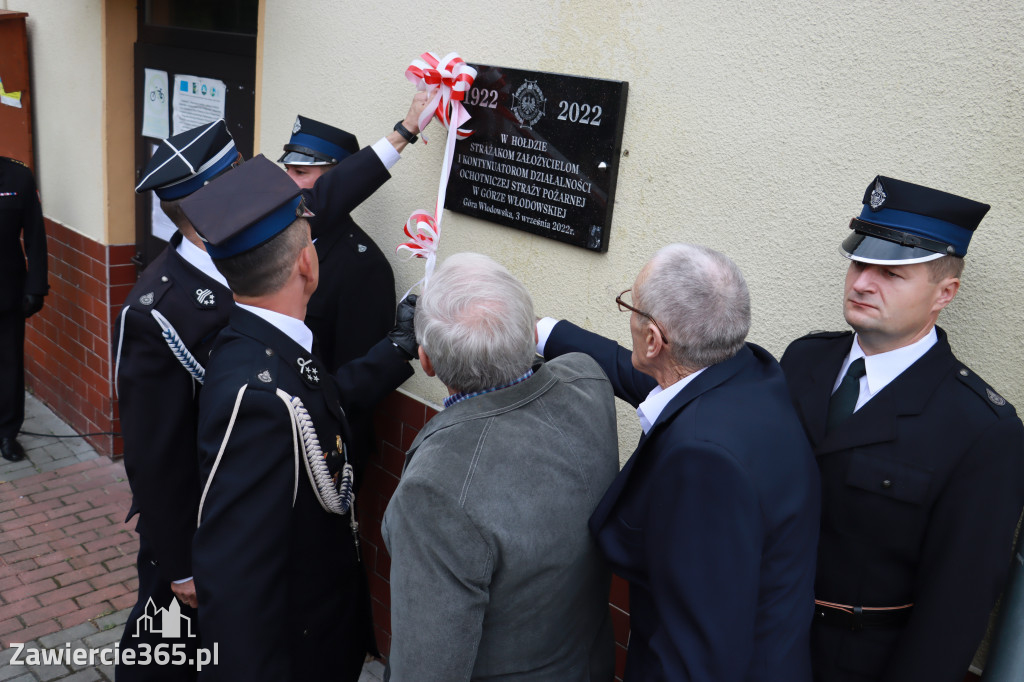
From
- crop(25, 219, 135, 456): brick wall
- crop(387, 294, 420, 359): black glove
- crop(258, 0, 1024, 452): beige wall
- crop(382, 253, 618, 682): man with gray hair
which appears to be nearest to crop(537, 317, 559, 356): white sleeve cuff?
crop(258, 0, 1024, 452): beige wall

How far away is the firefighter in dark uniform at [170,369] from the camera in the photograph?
247 cm

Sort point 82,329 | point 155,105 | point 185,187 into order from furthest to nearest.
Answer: point 82,329, point 155,105, point 185,187

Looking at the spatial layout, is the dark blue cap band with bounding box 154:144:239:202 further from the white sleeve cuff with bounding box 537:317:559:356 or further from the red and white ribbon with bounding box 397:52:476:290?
the white sleeve cuff with bounding box 537:317:559:356

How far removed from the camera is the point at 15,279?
5.07 meters

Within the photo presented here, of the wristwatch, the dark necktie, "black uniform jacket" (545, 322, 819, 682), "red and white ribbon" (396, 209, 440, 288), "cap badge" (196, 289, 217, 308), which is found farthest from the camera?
the wristwatch

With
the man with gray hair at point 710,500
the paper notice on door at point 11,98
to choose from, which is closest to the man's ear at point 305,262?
the man with gray hair at point 710,500

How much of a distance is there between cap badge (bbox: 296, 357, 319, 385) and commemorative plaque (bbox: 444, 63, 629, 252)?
3.19ft

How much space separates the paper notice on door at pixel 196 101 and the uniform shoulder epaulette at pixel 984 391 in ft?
12.5

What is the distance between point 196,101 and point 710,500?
4000 mm

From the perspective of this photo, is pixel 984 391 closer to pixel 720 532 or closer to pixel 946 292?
pixel 946 292

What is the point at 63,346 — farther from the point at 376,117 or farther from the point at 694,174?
the point at 694,174

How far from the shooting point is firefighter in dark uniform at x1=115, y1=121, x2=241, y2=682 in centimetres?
247

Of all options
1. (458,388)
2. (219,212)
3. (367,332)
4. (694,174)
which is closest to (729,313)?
(458,388)

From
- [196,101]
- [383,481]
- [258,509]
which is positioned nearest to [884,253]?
[258,509]
